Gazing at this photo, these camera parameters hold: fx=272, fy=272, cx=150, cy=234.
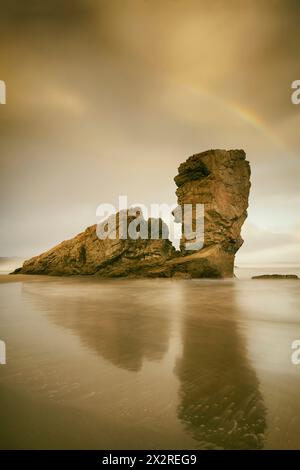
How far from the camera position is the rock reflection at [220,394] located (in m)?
1.74

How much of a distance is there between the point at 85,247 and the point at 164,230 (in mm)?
6800

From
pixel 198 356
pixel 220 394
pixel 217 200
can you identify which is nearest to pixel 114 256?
pixel 217 200

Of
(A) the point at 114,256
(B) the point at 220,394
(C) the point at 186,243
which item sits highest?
(C) the point at 186,243

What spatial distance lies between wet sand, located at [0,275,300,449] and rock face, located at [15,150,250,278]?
1608cm

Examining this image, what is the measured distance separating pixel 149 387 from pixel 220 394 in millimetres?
604

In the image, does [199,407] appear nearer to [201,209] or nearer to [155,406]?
[155,406]

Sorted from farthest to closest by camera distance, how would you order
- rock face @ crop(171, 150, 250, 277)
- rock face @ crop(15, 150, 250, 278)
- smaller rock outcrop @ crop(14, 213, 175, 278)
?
smaller rock outcrop @ crop(14, 213, 175, 278), rock face @ crop(15, 150, 250, 278), rock face @ crop(171, 150, 250, 277)

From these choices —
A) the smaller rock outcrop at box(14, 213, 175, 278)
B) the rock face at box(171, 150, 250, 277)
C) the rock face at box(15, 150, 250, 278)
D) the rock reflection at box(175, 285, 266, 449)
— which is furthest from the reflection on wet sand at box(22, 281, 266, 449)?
the smaller rock outcrop at box(14, 213, 175, 278)

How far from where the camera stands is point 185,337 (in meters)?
4.12

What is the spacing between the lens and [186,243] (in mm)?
22125

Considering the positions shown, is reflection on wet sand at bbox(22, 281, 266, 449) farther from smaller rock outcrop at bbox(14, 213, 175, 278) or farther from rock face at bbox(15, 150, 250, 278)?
smaller rock outcrop at bbox(14, 213, 175, 278)

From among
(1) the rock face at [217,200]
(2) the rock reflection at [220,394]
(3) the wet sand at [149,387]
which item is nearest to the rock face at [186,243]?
(1) the rock face at [217,200]

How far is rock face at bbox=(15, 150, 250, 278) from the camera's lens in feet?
68.0

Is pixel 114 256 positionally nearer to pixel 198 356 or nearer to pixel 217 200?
pixel 217 200
